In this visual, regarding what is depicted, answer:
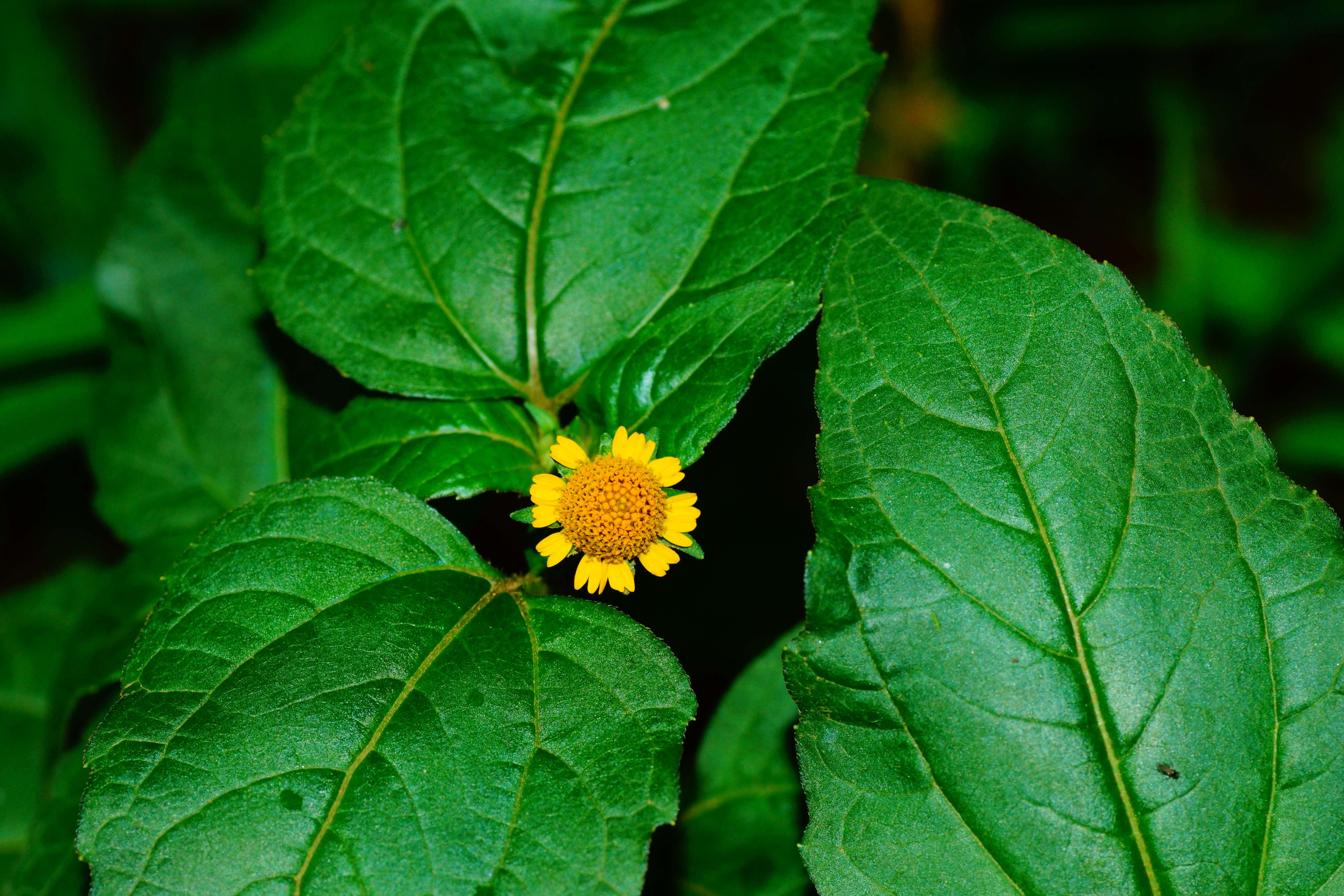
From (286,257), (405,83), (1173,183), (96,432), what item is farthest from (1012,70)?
(96,432)

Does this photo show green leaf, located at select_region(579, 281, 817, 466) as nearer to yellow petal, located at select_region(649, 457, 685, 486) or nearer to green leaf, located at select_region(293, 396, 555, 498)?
yellow petal, located at select_region(649, 457, 685, 486)

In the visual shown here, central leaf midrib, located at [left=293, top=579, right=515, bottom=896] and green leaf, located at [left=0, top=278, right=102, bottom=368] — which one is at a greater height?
central leaf midrib, located at [left=293, top=579, right=515, bottom=896]

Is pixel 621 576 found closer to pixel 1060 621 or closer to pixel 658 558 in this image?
pixel 658 558

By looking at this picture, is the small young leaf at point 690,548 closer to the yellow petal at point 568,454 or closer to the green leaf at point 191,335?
the yellow petal at point 568,454

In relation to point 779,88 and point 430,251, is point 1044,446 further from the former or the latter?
point 430,251

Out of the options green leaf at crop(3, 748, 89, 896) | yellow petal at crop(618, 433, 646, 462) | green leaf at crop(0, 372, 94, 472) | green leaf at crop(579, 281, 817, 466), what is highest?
green leaf at crop(579, 281, 817, 466)

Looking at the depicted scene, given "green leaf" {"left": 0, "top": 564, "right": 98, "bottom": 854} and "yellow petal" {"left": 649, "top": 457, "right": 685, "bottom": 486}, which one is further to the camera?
"green leaf" {"left": 0, "top": 564, "right": 98, "bottom": 854}

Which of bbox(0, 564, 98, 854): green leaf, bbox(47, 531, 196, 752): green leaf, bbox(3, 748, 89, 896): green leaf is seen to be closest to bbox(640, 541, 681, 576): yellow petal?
bbox(47, 531, 196, 752): green leaf
